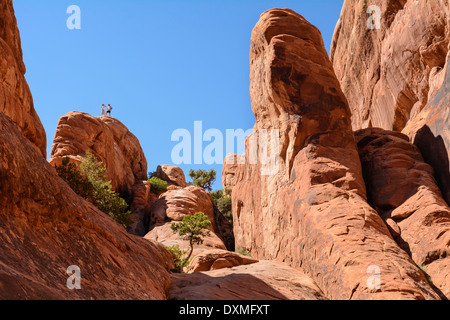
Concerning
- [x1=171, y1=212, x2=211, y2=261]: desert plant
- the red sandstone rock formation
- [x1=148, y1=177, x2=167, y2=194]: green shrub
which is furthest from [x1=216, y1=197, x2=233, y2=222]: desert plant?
[x1=171, y1=212, x2=211, y2=261]: desert plant

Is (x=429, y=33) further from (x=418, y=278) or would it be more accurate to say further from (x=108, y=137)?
(x=108, y=137)

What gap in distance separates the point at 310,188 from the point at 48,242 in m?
13.0

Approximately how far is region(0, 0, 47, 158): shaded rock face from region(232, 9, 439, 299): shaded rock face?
12.7 metres

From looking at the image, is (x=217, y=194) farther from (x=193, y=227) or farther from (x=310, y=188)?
(x=310, y=188)

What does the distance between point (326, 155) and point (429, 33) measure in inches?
479

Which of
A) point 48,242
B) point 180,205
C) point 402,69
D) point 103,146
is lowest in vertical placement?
point 48,242

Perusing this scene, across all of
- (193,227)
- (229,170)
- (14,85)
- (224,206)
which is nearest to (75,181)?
(14,85)

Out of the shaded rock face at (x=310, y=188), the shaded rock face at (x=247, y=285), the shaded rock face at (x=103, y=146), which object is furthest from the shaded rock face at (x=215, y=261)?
the shaded rock face at (x=103, y=146)

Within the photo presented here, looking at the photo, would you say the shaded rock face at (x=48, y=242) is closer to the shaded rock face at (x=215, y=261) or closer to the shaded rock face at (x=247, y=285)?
the shaded rock face at (x=247, y=285)

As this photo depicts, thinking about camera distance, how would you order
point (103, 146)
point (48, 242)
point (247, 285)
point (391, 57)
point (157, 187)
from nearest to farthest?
point (48, 242), point (247, 285), point (391, 57), point (103, 146), point (157, 187)

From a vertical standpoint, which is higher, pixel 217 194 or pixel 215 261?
pixel 217 194

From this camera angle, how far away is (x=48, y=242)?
8297mm

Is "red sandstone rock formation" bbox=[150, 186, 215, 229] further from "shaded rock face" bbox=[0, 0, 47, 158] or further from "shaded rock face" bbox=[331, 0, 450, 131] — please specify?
"shaded rock face" bbox=[331, 0, 450, 131]
